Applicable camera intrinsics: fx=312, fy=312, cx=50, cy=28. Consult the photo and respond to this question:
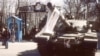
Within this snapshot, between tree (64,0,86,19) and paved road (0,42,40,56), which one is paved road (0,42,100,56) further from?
tree (64,0,86,19)

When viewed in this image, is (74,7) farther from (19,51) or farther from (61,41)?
(61,41)

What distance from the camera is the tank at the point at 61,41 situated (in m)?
12.1

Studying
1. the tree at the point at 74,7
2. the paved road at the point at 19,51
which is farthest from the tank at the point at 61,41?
the tree at the point at 74,7

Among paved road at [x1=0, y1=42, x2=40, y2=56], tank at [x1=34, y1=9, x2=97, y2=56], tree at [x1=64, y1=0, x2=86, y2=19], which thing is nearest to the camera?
tank at [x1=34, y1=9, x2=97, y2=56]

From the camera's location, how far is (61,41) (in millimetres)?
12391

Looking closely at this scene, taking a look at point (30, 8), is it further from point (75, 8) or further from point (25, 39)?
point (75, 8)

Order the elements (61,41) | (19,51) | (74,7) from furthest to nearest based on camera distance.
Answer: (74,7) < (19,51) < (61,41)

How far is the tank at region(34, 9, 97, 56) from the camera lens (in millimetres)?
12055

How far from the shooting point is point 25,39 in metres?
29.8

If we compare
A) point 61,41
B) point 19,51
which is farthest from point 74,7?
point 61,41

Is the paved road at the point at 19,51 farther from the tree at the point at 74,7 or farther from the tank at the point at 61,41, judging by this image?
the tree at the point at 74,7

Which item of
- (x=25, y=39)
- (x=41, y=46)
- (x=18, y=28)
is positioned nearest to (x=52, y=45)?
(x=41, y=46)

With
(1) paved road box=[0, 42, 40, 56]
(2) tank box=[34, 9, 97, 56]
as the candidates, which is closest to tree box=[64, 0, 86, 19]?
(1) paved road box=[0, 42, 40, 56]

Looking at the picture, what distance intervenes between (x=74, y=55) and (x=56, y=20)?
1646mm
